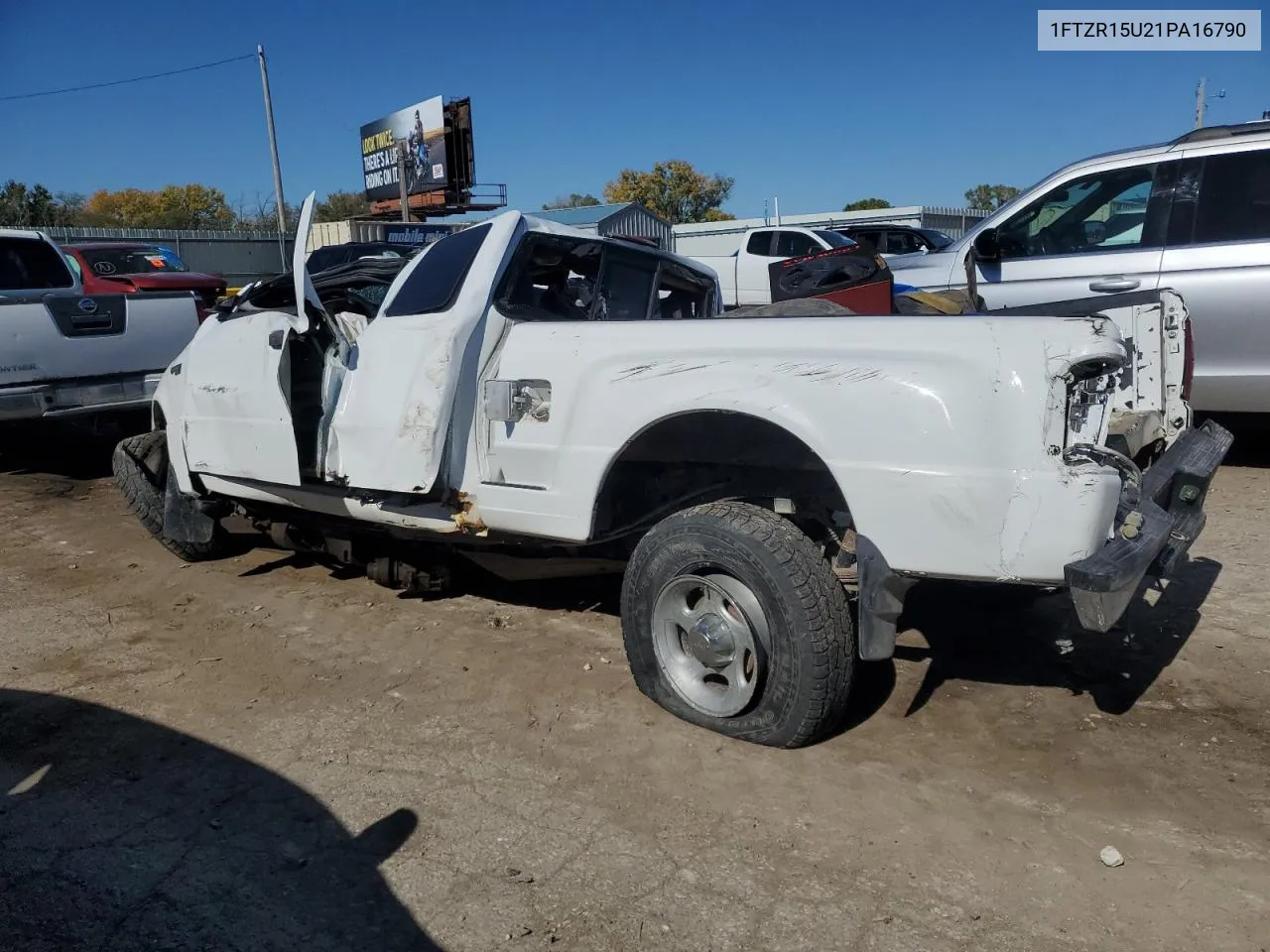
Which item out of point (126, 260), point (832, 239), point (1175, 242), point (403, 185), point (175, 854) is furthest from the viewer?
point (403, 185)

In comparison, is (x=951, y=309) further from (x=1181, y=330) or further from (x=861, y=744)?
(x=861, y=744)

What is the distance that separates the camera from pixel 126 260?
14.2 meters

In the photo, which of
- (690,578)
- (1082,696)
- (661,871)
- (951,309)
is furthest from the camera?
(951,309)

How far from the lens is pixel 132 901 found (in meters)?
2.73

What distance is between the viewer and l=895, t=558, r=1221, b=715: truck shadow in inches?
156

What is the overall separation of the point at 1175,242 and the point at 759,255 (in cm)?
1223

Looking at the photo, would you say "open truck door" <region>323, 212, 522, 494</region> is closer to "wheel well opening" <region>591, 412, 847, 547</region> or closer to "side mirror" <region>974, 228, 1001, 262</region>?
"wheel well opening" <region>591, 412, 847, 547</region>

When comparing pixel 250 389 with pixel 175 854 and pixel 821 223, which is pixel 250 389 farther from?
pixel 821 223

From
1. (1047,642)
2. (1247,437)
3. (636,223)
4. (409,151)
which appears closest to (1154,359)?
(1047,642)

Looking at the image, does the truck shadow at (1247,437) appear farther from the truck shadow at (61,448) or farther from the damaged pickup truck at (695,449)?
the truck shadow at (61,448)

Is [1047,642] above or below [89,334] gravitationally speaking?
below

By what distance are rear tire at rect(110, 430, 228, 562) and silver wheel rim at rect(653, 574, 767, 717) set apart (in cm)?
347

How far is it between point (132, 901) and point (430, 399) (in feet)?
6.45

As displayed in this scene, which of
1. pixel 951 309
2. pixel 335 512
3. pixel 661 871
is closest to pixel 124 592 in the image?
pixel 335 512
